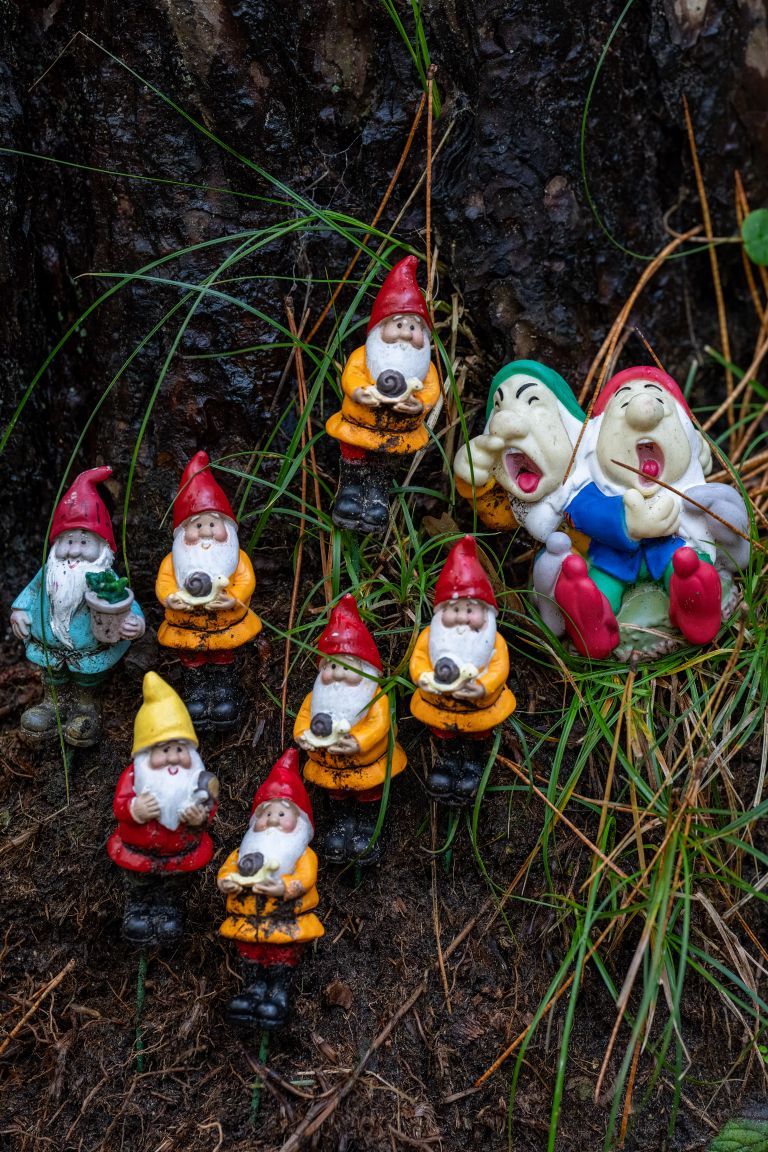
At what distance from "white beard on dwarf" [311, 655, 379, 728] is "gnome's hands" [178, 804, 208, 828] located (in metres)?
0.31

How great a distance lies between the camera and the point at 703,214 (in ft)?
10.3

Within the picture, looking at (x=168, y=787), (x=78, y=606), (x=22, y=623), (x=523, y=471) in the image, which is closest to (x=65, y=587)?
(x=78, y=606)

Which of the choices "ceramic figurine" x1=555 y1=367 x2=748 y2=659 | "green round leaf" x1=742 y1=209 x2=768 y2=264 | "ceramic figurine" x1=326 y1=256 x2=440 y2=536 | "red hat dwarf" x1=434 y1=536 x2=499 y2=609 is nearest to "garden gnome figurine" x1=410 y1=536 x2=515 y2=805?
"red hat dwarf" x1=434 y1=536 x2=499 y2=609

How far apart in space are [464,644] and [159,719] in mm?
636

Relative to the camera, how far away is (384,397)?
242 centimetres

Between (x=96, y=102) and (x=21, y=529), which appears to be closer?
(x=96, y=102)

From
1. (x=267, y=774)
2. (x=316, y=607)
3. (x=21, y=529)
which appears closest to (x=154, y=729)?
(x=267, y=774)


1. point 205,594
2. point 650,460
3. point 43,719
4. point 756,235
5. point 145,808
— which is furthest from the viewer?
point 756,235

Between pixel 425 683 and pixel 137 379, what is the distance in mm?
1140

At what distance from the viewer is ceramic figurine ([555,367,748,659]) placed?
7.79 feet

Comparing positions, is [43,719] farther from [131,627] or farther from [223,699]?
[223,699]

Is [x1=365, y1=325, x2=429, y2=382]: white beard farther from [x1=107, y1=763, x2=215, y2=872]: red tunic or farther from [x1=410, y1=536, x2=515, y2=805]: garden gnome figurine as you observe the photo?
[x1=107, y1=763, x2=215, y2=872]: red tunic

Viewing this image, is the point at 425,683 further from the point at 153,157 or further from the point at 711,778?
the point at 153,157

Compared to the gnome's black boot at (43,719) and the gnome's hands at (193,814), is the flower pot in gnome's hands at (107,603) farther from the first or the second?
the gnome's hands at (193,814)
